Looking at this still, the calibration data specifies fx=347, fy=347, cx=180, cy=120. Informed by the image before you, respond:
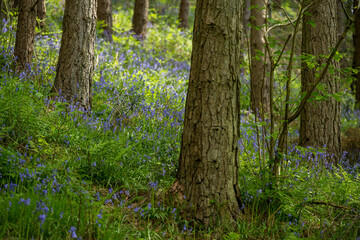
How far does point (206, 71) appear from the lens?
3082 mm

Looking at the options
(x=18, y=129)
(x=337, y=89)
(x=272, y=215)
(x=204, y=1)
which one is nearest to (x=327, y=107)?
(x=337, y=89)

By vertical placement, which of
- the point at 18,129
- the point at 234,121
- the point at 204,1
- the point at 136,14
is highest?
the point at 136,14

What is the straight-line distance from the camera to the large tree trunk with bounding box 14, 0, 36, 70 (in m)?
5.34

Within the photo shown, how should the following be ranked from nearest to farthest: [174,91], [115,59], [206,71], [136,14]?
[206,71] < [174,91] < [115,59] < [136,14]

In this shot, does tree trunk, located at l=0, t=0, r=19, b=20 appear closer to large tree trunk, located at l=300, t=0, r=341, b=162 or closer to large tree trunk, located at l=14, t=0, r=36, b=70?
large tree trunk, located at l=14, t=0, r=36, b=70

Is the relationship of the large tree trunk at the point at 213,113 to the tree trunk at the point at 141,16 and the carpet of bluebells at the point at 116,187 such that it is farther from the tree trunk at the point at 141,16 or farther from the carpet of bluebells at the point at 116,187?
the tree trunk at the point at 141,16

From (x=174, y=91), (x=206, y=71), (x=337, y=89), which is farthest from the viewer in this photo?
(x=174, y=91)

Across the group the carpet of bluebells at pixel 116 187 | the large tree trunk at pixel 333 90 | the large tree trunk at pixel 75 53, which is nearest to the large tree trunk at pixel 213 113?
the carpet of bluebells at pixel 116 187

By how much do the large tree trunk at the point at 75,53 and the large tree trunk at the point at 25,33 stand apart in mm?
758

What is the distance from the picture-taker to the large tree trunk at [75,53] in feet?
16.3

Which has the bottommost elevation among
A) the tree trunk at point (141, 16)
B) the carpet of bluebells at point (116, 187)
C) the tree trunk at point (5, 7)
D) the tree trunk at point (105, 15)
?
the carpet of bluebells at point (116, 187)

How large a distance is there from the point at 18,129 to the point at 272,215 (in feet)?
8.75

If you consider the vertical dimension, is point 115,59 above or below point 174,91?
above

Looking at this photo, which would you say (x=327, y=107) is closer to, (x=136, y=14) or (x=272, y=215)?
(x=272, y=215)
